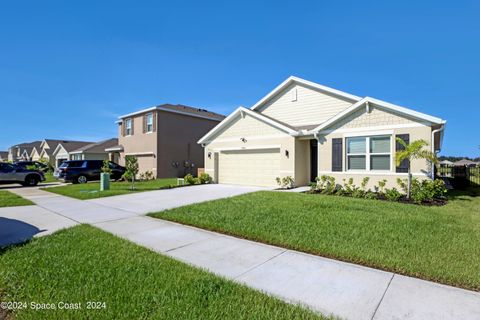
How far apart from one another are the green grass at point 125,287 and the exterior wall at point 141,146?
58.0ft

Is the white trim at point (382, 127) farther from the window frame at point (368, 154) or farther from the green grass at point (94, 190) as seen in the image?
the green grass at point (94, 190)

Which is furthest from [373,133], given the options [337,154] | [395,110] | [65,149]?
[65,149]

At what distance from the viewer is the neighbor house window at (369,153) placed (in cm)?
1090

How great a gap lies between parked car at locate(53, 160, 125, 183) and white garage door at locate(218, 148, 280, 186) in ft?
33.1

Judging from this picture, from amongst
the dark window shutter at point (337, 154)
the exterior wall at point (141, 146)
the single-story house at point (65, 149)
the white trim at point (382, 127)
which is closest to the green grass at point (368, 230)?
the white trim at point (382, 127)

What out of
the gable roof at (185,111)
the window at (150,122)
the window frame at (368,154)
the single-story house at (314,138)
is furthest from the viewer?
the window at (150,122)

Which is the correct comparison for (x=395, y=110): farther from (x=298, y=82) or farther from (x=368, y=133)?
(x=298, y=82)

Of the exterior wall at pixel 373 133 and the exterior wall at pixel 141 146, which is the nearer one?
the exterior wall at pixel 373 133

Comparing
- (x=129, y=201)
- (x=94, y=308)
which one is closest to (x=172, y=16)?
(x=129, y=201)

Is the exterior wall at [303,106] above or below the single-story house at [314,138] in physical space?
above

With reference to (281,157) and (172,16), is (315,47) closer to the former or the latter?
(281,157)

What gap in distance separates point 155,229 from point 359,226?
4.88 meters

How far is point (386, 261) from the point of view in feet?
12.8

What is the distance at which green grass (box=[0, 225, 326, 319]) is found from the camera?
8.57ft
